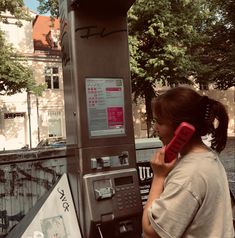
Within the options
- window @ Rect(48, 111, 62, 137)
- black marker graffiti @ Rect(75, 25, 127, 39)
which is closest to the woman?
black marker graffiti @ Rect(75, 25, 127, 39)

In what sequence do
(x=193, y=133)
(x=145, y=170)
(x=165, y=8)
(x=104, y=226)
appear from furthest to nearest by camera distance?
1. (x=165, y=8)
2. (x=145, y=170)
3. (x=104, y=226)
4. (x=193, y=133)

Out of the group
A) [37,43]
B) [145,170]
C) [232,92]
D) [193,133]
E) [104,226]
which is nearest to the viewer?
[193,133]

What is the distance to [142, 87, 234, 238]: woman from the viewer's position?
1.42 metres

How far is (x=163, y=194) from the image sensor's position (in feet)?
4.79

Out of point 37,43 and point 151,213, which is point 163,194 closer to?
point 151,213

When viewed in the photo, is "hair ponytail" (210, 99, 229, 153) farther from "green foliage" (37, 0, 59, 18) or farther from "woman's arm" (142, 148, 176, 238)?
"green foliage" (37, 0, 59, 18)

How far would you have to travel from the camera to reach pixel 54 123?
2591cm

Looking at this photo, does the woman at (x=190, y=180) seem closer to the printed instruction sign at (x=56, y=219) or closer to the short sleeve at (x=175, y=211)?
the short sleeve at (x=175, y=211)

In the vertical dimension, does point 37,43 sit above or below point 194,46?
above

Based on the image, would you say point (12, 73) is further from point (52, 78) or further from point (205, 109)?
point (205, 109)

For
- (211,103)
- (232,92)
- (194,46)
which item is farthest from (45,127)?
(211,103)

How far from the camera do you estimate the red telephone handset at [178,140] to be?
1.54 metres

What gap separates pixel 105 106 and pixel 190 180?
1.08 metres

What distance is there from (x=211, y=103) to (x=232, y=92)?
32.0 metres
